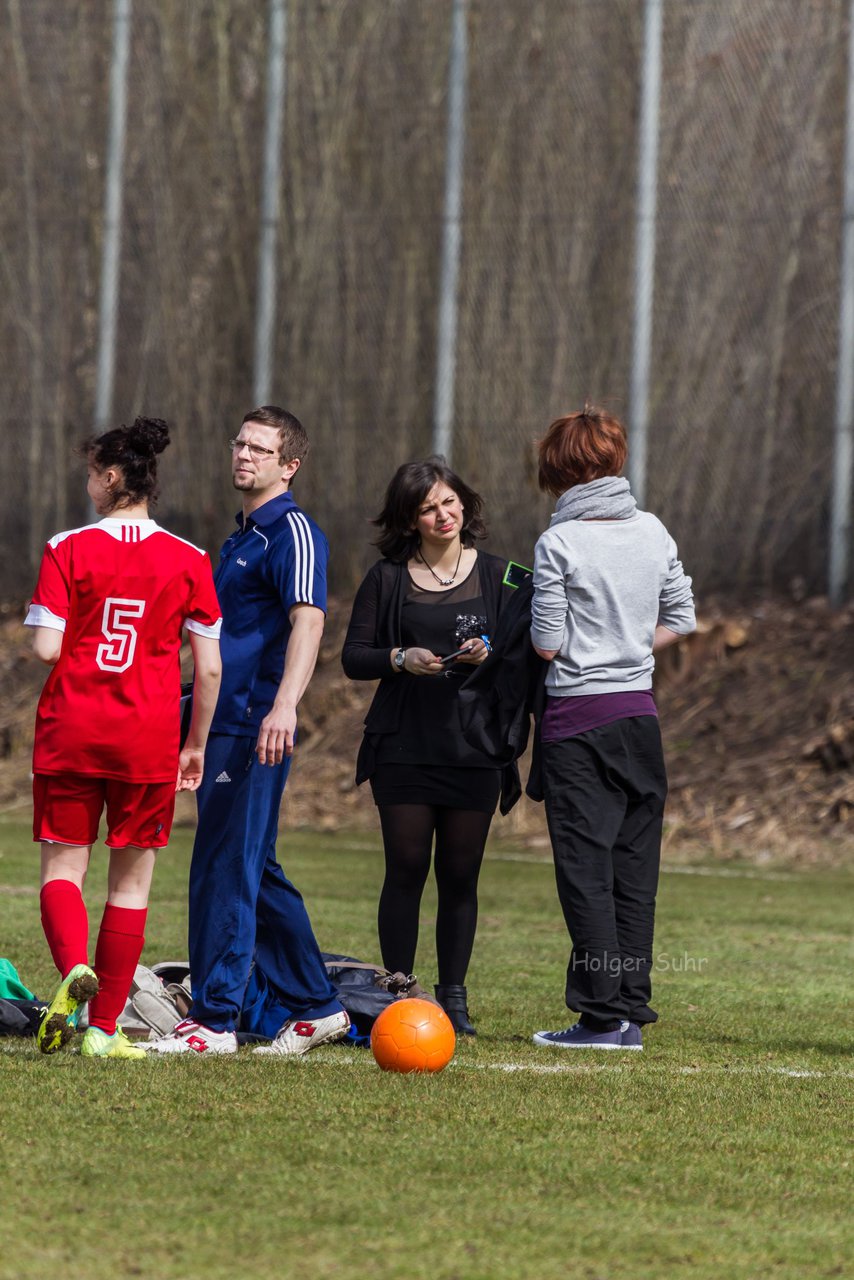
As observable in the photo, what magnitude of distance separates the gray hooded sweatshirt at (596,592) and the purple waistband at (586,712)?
2 centimetres

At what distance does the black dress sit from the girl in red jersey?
1024mm

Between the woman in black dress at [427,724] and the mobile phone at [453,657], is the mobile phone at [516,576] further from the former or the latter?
the mobile phone at [453,657]

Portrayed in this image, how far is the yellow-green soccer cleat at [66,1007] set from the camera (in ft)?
16.8

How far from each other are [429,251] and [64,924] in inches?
505

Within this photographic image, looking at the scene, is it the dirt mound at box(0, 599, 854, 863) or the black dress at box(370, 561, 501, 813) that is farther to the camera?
the dirt mound at box(0, 599, 854, 863)

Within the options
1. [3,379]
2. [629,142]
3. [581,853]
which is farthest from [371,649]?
[3,379]

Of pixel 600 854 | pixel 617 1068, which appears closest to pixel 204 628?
pixel 600 854

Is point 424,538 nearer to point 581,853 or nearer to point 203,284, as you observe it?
point 581,853

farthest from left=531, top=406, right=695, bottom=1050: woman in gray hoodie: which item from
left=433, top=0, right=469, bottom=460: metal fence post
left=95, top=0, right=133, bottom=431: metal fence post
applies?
left=95, top=0, right=133, bottom=431: metal fence post

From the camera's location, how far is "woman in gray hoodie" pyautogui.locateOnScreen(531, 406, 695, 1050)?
5.96 metres

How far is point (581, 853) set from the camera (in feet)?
19.7

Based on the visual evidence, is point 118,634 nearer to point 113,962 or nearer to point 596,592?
point 113,962

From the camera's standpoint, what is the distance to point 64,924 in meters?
5.39

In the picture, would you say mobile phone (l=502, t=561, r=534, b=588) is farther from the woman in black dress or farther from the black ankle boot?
the black ankle boot
